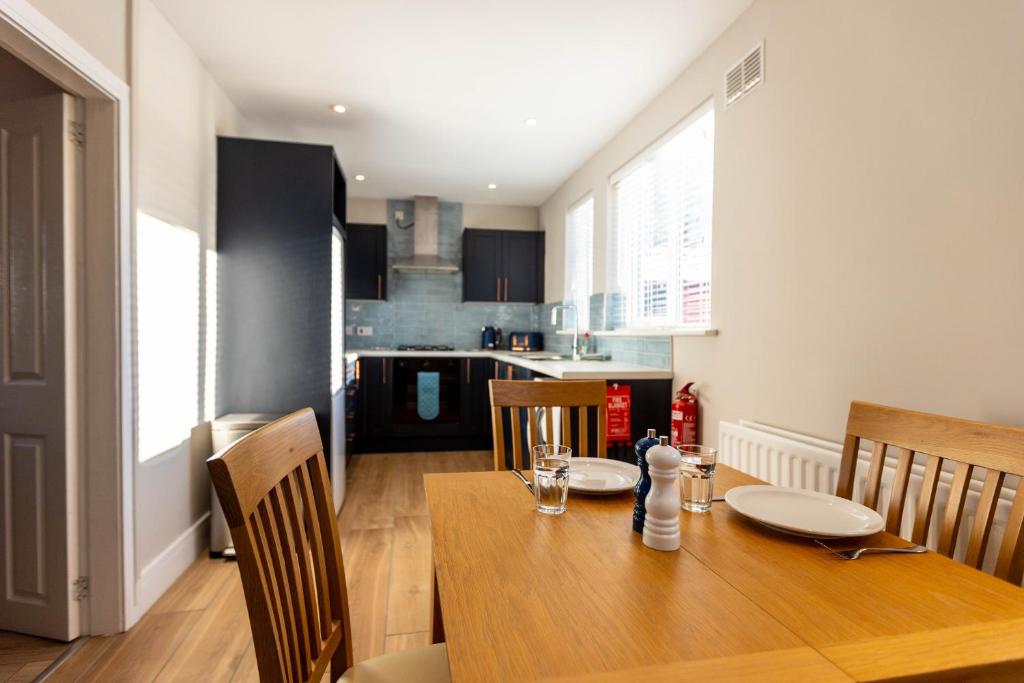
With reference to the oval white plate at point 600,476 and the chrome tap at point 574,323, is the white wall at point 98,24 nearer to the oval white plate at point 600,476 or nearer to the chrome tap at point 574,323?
the oval white plate at point 600,476

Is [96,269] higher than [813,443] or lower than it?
higher

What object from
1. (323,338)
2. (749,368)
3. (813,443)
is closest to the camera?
(813,443)

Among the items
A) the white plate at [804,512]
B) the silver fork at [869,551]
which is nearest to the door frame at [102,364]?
the white plate at [804,512]

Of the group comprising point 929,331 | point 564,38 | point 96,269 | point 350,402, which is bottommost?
point 350,402

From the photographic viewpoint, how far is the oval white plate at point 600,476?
121cm

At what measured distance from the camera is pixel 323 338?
9.85 feet

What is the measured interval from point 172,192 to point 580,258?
3.21 metres

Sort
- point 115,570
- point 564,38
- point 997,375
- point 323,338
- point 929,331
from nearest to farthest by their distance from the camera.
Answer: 1. point 997,375
2. point 929,331
3. point 115,570
4. point 564,38
5. point 323,338

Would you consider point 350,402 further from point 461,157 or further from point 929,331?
point 929,331

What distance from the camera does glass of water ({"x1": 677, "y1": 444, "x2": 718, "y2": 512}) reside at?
1.10m

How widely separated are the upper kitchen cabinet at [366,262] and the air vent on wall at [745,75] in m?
3.83

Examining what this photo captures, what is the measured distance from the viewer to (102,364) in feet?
6.53

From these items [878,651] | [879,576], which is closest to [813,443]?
[879,576]

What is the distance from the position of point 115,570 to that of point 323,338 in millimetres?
1387
